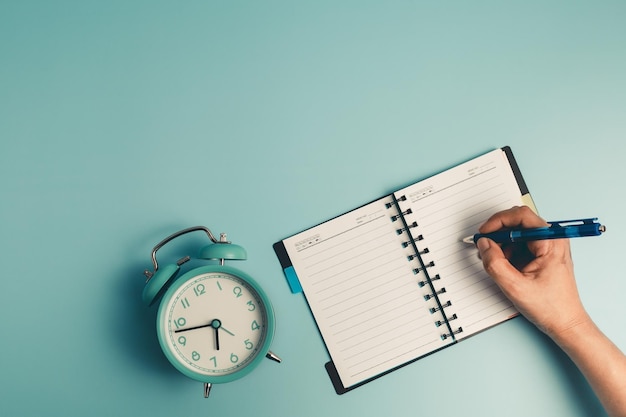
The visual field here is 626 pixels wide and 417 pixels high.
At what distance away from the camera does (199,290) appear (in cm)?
116

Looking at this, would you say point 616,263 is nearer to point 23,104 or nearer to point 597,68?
point 597,68

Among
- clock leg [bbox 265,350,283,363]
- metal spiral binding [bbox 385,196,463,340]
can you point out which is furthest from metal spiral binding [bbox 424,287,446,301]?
clock leg [bbox 265,350,283,363]

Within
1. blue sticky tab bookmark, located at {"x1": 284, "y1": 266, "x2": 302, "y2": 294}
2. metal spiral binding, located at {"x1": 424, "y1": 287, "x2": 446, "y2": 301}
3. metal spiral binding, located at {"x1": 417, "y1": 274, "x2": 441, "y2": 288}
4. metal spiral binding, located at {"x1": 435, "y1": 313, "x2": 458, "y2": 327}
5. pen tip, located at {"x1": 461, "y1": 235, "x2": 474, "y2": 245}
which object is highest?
blue sticky tab bookmark, located at {"x1": 284, "y1": 266, "x2": 302, "y2": 294}

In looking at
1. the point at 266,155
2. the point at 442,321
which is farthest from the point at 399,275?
the point at 266,155

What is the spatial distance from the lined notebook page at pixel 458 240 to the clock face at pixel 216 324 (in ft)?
1.63

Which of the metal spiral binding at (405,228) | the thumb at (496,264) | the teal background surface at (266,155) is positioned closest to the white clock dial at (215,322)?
the teal background surface at (266,155)

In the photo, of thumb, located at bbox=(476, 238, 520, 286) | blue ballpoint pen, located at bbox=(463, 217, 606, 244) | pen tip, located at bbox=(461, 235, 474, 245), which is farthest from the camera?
pen tip, located at bbox=(461, 235, 474, 245)

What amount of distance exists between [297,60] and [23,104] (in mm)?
777

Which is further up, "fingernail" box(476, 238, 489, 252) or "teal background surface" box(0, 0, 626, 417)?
"teal background surface" box(0, 0, 626, 417)

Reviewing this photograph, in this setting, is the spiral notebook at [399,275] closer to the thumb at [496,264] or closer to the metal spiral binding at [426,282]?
the metal spiral binding at [426,282]

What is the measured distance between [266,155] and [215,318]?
0.47 meters

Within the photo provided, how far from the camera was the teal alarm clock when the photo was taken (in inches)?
44.6

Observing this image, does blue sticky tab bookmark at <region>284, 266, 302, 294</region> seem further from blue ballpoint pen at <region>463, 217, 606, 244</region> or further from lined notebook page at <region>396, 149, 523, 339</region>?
blue ballpoint pen at <region>463, 217, 606, 244</region>

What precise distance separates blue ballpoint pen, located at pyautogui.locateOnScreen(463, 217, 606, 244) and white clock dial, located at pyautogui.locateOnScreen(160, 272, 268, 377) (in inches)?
→ 24.9
